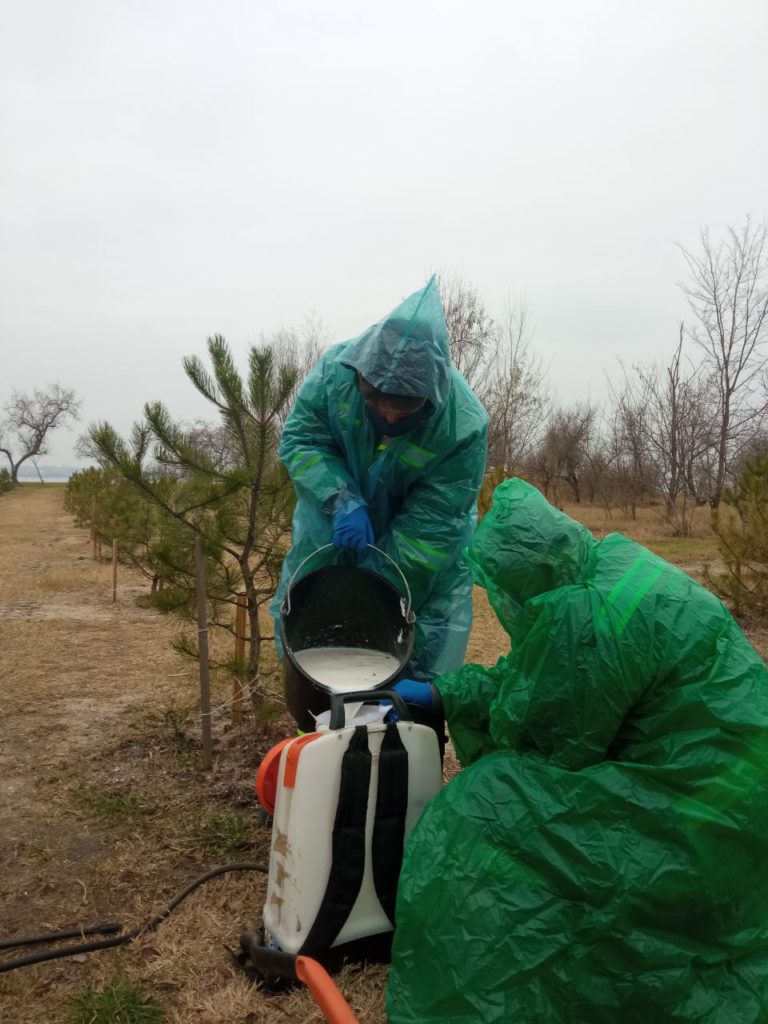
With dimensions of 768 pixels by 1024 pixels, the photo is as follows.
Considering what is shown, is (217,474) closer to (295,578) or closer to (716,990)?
(295,578)

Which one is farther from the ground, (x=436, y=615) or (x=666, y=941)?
(x=436, y=615)

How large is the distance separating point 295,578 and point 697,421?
1851 cm

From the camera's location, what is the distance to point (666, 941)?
55.3 inches

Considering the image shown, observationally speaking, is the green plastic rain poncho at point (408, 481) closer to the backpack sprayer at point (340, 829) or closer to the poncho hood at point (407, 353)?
the poncho hood at point (407, 353)

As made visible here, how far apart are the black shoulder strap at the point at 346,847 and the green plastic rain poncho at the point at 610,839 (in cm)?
17

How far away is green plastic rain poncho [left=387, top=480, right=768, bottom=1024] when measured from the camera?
1407 millimetres

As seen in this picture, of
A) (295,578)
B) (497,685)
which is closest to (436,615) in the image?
(295,578)

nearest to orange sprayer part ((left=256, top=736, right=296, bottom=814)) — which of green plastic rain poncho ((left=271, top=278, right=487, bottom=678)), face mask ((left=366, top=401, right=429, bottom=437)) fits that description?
green plastic rain poncho ((left=271, top=278, right=487, bottom=678))

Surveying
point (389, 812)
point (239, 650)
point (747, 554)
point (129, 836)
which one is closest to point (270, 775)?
point (389, 812)

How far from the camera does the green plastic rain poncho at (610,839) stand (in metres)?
1.41

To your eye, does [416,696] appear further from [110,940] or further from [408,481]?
[110,940]

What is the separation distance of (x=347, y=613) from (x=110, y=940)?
116cm

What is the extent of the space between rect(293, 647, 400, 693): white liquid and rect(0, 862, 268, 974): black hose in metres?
0.66

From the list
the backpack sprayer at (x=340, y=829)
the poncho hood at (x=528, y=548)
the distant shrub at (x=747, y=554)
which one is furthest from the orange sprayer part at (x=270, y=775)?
the distant shrub at (x=747, y=554)
